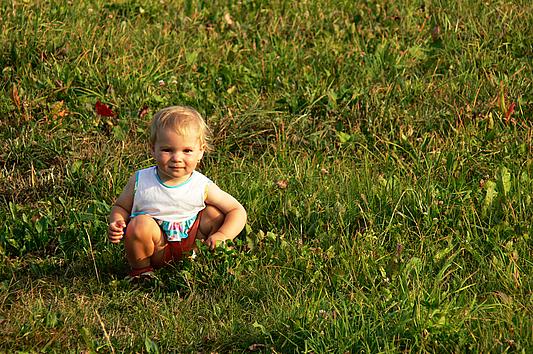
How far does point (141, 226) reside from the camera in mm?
4363

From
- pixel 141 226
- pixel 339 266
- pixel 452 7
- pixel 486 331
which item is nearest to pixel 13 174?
pixel 141 226

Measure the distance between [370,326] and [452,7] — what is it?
373 centimetres

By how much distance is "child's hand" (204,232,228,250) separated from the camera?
173 inches

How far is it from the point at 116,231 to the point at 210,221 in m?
0.47

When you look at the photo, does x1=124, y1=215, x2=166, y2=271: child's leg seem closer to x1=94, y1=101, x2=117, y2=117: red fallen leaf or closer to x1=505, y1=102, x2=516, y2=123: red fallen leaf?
x1=94, y1=101, x2=117, y2=117: red fallen leaf

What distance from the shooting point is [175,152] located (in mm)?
4391

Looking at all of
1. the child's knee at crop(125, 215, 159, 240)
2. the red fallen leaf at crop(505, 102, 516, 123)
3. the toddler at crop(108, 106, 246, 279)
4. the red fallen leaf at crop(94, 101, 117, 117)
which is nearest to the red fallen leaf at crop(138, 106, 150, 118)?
the red fallen leaf at crop(94, 101, 117, 117)

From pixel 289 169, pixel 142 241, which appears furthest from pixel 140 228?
pixel 289 169

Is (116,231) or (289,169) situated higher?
(116,231)

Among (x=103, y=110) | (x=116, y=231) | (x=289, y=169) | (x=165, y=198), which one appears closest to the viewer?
(x=116, y=231)

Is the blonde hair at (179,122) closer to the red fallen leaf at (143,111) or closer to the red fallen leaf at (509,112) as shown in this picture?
the red fallen leaf at (143,111)

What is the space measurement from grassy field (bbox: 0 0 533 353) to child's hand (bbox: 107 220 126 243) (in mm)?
Answer: 217

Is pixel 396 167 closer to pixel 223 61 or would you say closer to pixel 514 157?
pixel 514 157

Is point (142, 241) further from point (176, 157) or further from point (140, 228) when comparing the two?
point (176, 157)
